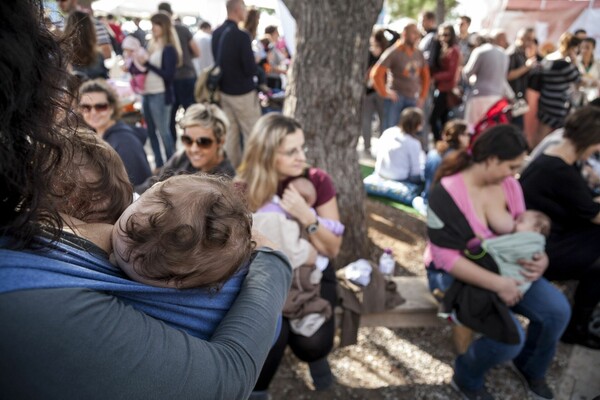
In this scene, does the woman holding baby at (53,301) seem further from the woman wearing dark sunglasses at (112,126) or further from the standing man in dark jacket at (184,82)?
the standing man in dark jacket at (184,82)

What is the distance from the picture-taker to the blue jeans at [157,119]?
5.90m

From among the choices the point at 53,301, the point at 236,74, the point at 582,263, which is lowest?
the point at 582,263

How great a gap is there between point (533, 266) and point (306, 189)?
1.34 m

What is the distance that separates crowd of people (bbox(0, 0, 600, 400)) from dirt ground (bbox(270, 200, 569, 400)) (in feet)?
0.47

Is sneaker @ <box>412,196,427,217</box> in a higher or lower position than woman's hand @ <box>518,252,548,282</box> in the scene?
lower

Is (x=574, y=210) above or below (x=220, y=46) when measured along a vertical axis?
below

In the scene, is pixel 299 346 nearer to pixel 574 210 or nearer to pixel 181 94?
pixel 574 210

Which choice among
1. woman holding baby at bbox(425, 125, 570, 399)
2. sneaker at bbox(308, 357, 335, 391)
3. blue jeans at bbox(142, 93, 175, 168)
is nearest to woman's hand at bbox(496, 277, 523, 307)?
woman holding baby at bbox(425, 125, 570, 399)

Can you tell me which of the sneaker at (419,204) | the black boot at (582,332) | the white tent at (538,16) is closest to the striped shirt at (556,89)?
the sneaker at (419,204)

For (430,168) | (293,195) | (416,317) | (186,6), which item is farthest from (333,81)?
(186,6)

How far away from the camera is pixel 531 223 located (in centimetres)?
271

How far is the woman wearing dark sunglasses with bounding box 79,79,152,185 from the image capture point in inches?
123

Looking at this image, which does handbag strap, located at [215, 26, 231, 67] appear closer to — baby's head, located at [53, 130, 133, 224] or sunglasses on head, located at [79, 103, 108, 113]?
sunglasses on head, located at [79, 103, 108, 113]

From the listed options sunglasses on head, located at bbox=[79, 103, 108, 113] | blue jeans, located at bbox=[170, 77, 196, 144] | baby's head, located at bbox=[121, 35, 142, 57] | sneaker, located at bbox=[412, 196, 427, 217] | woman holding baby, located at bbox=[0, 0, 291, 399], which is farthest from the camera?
blue jeans, located at bbox=[170, 77, 196, 144]
